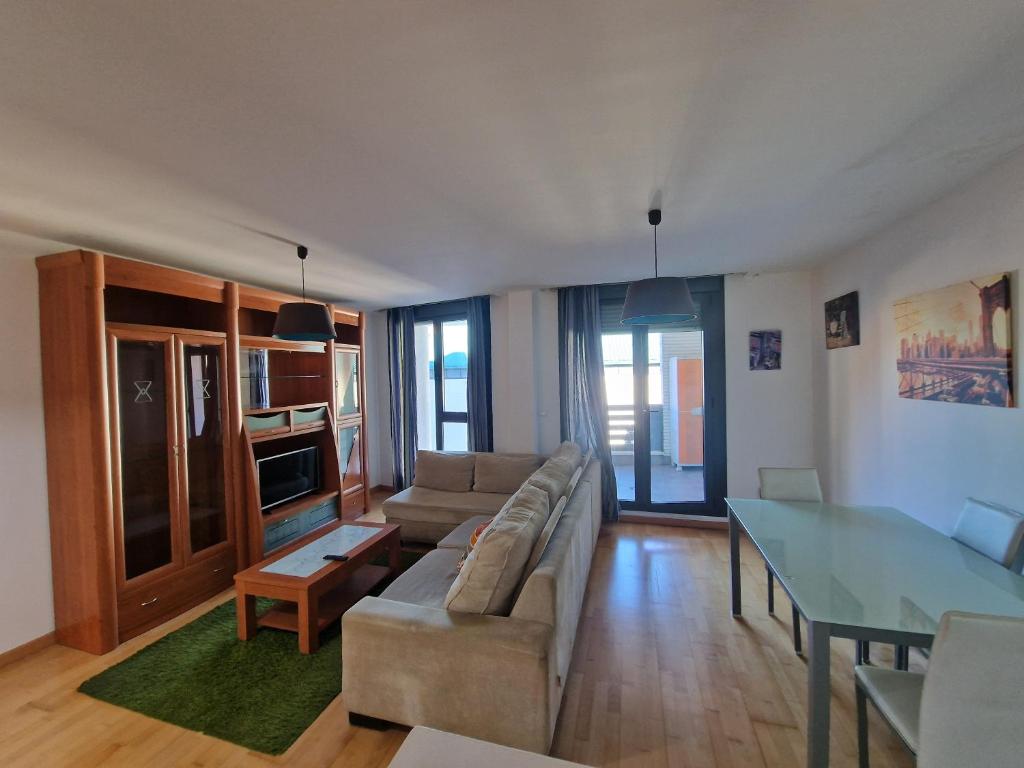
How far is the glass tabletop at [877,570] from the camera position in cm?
132

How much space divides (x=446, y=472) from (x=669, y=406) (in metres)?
2.42

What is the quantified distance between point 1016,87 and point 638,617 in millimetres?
2888

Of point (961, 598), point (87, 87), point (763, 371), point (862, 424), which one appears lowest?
point (961, 598)

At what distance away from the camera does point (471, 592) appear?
1757mm

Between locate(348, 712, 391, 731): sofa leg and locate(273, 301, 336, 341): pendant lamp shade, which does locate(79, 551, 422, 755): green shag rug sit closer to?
locate(348, 712, 391, 731): sofa leg

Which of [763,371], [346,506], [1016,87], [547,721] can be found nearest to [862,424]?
[763,371]

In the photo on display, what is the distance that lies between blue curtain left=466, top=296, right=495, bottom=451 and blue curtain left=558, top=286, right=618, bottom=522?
2.94 feet

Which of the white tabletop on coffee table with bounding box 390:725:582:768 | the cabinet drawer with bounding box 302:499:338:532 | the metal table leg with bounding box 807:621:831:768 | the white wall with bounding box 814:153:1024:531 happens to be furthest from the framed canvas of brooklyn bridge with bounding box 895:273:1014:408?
the cabinet drawer with bounding box 302:499:338:532

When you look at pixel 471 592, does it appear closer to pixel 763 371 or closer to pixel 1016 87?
pixel 1016 87

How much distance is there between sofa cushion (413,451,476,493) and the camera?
4188 mm

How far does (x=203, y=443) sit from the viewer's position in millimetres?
3072

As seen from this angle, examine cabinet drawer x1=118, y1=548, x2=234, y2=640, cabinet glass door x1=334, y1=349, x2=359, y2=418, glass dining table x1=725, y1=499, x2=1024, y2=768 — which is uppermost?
cabinet glass door x1=334, y1=349, x2=359, y2=418

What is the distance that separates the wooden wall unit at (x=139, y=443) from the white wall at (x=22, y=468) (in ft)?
0.17

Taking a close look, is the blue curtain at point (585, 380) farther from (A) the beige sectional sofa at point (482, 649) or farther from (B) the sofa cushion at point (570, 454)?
(A) the beige sectional sofa at point (482, 649)
